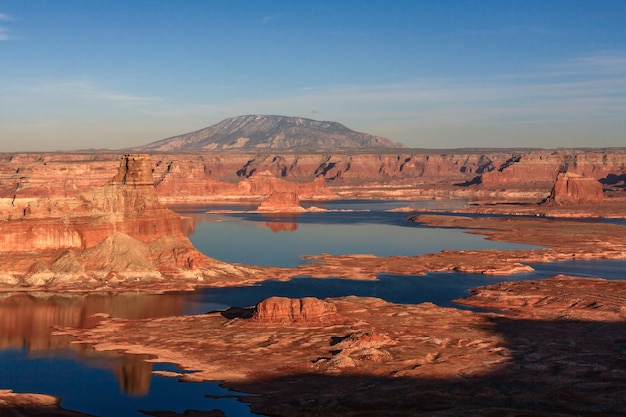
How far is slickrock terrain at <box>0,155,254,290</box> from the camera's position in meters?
87.3

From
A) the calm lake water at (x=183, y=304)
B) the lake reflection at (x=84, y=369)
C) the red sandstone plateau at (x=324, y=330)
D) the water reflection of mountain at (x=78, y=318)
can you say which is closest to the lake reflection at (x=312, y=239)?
the calm lake water at (x=183, y=304)

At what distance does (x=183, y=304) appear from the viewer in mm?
80625

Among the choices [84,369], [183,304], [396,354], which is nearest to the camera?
[84,369]

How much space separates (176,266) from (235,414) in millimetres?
49171

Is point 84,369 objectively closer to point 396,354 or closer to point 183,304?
point 396,354

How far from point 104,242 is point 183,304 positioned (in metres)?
16.8

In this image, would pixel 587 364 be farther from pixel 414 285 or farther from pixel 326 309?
pixel 414 285

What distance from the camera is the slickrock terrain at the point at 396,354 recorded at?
48.0 meters

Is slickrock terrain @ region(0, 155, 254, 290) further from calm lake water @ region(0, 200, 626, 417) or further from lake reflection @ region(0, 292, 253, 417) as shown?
lake reflection @ region(0, 292, 253, 417)

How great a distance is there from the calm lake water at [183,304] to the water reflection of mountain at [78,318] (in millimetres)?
79

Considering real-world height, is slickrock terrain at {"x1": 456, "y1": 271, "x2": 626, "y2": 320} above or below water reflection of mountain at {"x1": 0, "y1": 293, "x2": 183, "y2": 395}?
above

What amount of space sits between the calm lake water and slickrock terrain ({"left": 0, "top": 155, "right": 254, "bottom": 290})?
18.3ft

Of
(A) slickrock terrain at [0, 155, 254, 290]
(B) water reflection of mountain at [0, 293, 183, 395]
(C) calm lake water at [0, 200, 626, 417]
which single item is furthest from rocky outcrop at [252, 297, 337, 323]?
(A) slickrock terrain at [0, 155, 254, 290]

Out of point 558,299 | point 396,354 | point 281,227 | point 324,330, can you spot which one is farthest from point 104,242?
point 281,227
